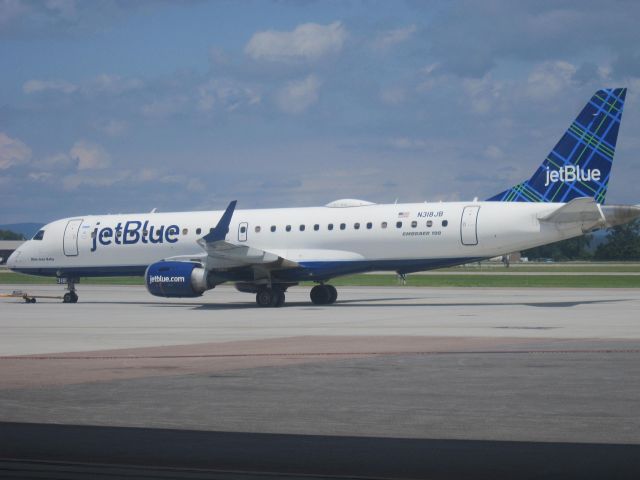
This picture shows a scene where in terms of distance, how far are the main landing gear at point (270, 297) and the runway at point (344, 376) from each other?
23.6 feet

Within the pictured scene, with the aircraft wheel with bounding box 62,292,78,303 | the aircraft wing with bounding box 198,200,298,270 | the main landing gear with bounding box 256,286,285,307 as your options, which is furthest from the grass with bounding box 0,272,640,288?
the aircraft wing with bounding box 198,200,298,270

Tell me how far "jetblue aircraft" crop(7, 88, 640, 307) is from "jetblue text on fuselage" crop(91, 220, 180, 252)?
0.17 ft

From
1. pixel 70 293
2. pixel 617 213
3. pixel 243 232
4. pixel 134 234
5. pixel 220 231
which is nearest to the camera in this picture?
pixel 617 213

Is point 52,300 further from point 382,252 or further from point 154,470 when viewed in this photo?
point 154,470

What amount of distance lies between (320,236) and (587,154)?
32.7ft

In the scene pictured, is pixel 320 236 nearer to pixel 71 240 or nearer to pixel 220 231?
pixel 220 231

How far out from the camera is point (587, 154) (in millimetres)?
34781

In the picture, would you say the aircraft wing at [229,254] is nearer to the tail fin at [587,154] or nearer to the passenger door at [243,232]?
the passenger door at [243,232]

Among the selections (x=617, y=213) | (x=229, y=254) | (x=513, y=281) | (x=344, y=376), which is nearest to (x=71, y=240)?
(x=229, y=254)

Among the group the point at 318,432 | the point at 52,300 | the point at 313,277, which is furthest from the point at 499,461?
the point at 52,300

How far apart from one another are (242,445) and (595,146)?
89.6 ft

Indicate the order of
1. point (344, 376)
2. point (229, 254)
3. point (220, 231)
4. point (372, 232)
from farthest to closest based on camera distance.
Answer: point (372, 232)
point (229, 254)
point (220, 231)
point (344, 376)

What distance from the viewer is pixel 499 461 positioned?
889cm

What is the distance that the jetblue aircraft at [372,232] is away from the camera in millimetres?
34656
